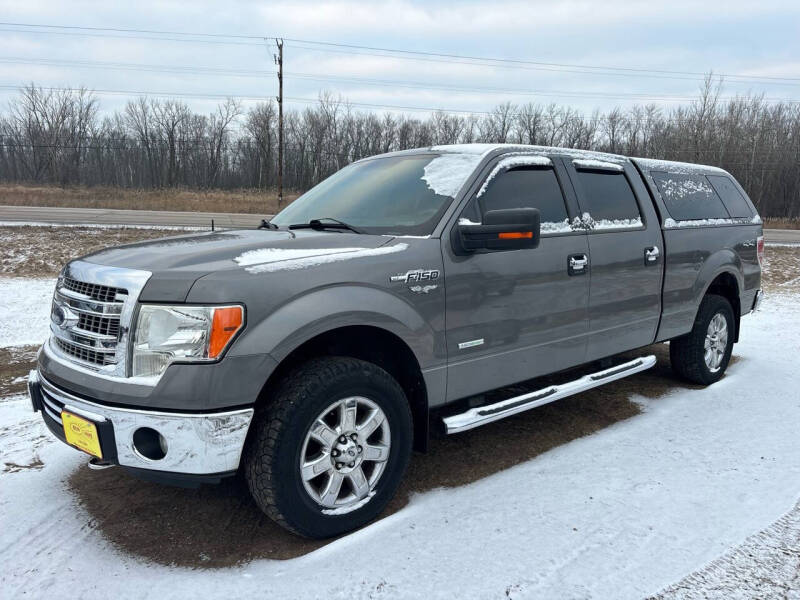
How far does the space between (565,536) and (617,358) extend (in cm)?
237

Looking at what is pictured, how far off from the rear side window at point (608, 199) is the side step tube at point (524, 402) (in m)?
1.06

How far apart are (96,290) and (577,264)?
2.75 m

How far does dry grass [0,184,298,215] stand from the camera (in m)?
33.1

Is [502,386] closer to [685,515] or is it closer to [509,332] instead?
[509,332]

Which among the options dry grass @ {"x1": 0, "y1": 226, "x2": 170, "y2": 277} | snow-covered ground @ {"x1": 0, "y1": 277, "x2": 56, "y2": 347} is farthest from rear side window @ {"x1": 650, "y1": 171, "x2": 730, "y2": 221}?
dry grass @ {"x1": 0, "y1": 226, "x2": 170, "y2": 277}

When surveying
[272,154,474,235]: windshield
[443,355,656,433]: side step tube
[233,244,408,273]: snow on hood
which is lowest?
[443,355,656,433]: side step tube

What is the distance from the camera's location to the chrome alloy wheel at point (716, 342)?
5113 mm

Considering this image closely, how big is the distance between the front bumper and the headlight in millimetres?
193

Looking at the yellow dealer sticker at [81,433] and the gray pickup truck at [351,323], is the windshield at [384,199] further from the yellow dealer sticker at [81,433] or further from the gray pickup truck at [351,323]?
the yellow dealer sticker at [81,433]

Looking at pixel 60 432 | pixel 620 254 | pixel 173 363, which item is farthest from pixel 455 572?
pixel 620 254

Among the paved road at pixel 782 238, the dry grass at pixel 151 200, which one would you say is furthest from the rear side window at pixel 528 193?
the dry grass at pixel 151 200

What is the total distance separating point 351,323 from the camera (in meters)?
2.62

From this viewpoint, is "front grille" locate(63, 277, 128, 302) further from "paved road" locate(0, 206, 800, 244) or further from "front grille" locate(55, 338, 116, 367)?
"paved road" locate(0, 206, 800, 244)

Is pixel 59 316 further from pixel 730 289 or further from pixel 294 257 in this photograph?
pixel 730 289
